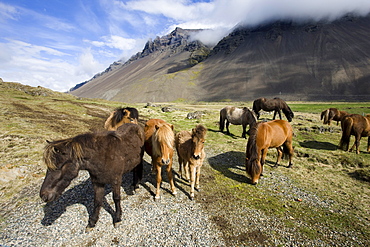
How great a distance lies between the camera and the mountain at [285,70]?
9694 cm

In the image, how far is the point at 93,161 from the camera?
4.78 m

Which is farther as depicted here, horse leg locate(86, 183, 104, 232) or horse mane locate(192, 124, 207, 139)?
horse mane locate(192, 124, 207, 139)

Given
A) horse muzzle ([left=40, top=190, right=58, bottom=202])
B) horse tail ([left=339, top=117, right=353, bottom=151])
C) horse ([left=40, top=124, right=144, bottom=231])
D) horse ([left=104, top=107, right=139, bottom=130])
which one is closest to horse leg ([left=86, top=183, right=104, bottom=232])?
horse ([left=40, top=124, right=144, bottom=231])

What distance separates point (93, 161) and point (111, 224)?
209cm

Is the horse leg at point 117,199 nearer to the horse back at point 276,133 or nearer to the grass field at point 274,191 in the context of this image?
the grass field at point 274,191

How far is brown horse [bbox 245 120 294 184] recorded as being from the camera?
7.50 meters

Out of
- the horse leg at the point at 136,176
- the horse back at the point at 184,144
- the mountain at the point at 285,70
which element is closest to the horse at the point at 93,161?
the horse leg at the point at 136,176

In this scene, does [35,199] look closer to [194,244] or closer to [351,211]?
[194,244]

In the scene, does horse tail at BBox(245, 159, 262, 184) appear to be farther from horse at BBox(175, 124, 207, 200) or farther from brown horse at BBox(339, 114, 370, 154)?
brown horse at BBox(339, 114, 370, 154)

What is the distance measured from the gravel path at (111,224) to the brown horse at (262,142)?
302 centimetres

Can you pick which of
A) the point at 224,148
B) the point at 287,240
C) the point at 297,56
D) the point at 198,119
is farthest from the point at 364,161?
the point at 297,56

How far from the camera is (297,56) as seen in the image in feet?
410

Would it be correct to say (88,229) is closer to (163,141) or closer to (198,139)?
(163,141)

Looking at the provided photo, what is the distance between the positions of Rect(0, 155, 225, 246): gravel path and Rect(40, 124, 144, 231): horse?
393mm
